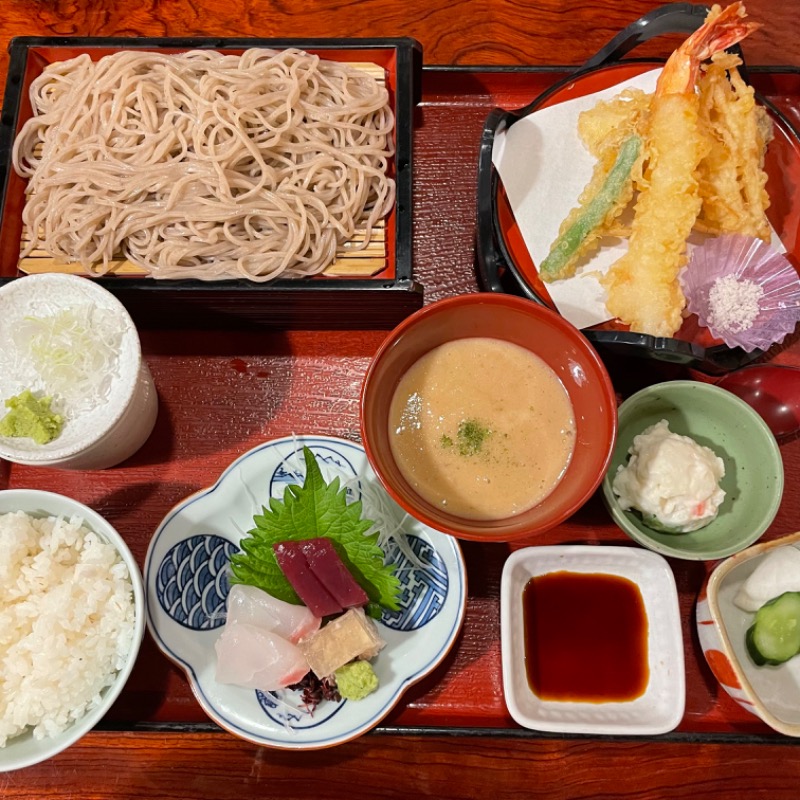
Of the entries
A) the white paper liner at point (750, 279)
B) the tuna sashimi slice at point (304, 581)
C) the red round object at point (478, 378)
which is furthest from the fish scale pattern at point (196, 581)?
the white paper liner at point (750, 279)

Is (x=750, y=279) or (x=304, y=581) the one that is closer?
(x=304, y=581)

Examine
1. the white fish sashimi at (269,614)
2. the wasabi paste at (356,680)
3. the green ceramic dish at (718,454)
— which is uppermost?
the green ceramic dish at (718,454)

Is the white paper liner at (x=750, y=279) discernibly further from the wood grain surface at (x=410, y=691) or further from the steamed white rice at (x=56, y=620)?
the steamed white rice at (x=56, y=620)

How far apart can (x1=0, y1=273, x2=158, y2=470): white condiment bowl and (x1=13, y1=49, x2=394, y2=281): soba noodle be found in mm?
233

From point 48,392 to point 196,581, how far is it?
2.04 ft

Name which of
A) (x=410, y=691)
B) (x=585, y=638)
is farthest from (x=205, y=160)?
(x=585, y=638)

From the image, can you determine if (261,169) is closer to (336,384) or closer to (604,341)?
(336,384)

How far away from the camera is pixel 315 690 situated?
1.62 metres

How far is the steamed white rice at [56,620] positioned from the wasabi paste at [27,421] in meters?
0.22

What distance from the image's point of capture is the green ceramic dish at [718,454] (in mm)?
1684

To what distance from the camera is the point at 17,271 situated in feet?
6.37

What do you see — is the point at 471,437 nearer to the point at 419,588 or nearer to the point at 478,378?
the point at 478,378

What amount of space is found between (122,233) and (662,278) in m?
1.55


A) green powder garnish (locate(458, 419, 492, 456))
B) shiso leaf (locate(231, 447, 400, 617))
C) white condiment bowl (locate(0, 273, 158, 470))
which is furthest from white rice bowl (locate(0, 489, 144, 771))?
green powder garnish (locate(458, 419, 492, 456))
